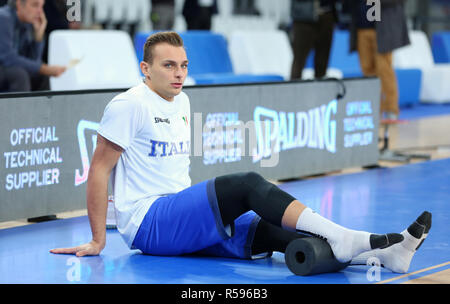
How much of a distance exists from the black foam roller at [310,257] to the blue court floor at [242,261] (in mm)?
40

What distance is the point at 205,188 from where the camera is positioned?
3.84m

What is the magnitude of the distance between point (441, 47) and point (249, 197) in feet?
46.6

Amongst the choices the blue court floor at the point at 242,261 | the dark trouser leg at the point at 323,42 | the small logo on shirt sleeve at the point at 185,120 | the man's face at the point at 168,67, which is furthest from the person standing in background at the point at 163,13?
the man's face at the point at 168,67

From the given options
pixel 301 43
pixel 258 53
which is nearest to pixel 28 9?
pixel 301 43

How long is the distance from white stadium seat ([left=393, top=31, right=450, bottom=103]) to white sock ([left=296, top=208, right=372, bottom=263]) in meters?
11.7

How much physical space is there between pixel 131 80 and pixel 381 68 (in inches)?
105

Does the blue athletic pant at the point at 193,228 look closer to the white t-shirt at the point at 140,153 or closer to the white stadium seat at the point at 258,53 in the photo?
the white t-shirt at the point at 140,153

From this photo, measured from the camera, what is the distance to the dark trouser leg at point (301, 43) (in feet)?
31.3

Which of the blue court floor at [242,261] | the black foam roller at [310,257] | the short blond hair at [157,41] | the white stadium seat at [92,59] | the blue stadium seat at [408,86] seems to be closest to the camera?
the black foam roller at [310,257]

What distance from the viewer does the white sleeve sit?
3.94 meters

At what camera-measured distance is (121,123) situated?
396cm

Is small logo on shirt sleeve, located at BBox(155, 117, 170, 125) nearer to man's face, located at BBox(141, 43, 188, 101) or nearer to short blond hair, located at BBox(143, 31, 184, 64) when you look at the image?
man's face, located at BBox(141, 43, 188, 101)
